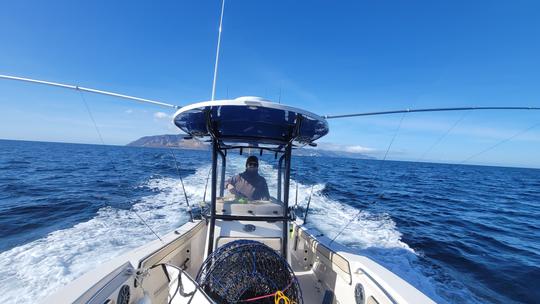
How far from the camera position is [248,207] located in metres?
3.98

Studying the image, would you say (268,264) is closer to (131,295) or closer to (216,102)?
(131,295)

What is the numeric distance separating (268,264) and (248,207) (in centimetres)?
145

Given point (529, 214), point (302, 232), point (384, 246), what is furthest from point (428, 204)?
point (302, 232)

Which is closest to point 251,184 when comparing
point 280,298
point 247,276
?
point 247,276

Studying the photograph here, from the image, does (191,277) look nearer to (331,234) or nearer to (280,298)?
(280,298)

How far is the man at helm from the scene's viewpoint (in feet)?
14.8

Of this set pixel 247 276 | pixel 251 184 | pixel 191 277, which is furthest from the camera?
pixel 251 184

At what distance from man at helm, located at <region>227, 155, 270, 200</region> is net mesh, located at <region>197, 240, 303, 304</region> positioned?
181cm

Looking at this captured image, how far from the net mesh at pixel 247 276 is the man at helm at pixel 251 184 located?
181 centimetres

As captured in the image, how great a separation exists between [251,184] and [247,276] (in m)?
2.23

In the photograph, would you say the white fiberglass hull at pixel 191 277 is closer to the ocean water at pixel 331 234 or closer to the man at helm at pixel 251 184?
the man at helm at pixel 251 184

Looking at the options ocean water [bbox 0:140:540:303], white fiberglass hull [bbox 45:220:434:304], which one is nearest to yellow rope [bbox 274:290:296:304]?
white fiberglass hull [bbox 45:220:434:304]

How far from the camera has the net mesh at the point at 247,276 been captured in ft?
7.73

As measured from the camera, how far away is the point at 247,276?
2.44 meters
